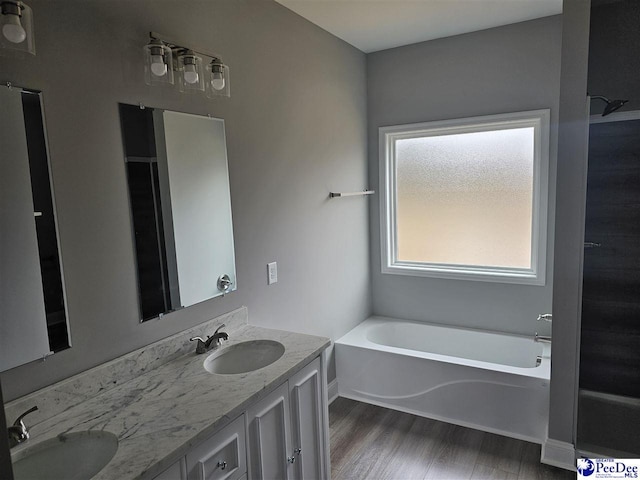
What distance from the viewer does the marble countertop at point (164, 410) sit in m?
1.21

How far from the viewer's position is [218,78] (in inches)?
75.0

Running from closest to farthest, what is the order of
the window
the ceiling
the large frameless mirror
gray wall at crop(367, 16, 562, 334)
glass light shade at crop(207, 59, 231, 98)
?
the large frameless mirror
glass light shade at crop(207, 59, 231, 98)
the ceiling
gray wall at crop(367, 16, 562, 334)
the window

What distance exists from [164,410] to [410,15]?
272 cm

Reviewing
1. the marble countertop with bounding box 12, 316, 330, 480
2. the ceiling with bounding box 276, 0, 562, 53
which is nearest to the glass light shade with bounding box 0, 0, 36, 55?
the marble countertop with bounding box 12, 316, 330, 480

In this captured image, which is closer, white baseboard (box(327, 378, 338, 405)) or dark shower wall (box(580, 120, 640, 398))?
dark shower wall (box(580, 120, 640, 398))

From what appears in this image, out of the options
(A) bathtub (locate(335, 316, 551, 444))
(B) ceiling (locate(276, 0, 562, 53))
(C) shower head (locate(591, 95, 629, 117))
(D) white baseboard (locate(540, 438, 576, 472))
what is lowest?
(D) white baseboard (locate(540, 438, 576, 472))

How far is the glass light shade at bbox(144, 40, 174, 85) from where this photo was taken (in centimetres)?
167

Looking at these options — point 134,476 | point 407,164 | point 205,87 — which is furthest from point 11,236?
point 407,164

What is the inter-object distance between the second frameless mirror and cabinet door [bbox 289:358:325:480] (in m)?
0.63

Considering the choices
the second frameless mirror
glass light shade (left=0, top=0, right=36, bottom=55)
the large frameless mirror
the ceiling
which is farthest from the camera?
the ceiling

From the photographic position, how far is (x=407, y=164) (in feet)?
12.0

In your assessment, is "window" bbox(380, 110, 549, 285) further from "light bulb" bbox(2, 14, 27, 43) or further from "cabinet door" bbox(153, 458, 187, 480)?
"light bulb" bbox(2, 14, 27, 43)

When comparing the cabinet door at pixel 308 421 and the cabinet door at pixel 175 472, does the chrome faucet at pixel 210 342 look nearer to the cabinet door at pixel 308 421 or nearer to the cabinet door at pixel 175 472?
the cabinet door at pixel 308 421

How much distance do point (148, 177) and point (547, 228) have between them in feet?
8.96
